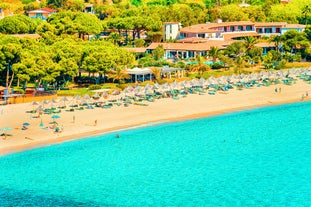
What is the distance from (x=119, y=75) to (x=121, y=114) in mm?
15001

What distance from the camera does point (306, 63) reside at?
9256 cm

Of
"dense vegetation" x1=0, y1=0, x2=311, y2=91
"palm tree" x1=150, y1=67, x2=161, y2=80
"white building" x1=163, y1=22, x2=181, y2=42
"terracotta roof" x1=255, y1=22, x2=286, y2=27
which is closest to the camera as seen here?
"dense vegetation" x1=0, y1=0, x2=311, y2=91

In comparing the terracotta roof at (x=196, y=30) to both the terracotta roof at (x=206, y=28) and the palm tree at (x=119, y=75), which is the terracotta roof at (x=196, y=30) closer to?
the terracotta roof at (x=206, y=28)

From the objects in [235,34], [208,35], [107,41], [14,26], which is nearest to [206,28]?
[208,35]

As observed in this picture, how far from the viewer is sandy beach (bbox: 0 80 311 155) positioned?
169ft

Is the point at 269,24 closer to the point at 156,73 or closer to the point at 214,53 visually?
the point at 214,53

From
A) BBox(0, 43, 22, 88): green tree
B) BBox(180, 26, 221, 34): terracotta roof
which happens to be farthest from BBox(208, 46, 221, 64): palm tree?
BBox(0, 43, 22, 88): green tree

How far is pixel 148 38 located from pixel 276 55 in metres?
27.6

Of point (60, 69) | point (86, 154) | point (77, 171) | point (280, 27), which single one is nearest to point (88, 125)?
point (86, 154)

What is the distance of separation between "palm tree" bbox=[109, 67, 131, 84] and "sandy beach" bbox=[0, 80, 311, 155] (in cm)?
915

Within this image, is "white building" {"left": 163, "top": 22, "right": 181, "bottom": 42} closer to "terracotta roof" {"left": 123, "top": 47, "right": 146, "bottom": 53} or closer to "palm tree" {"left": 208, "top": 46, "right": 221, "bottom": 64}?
"terracotta roof" {"left": 123, "top": 47, "right": 146, "bottom": 53}

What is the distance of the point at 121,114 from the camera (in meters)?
59.6

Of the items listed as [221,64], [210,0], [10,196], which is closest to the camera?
[10,196]

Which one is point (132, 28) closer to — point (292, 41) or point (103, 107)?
point (292, 41)
